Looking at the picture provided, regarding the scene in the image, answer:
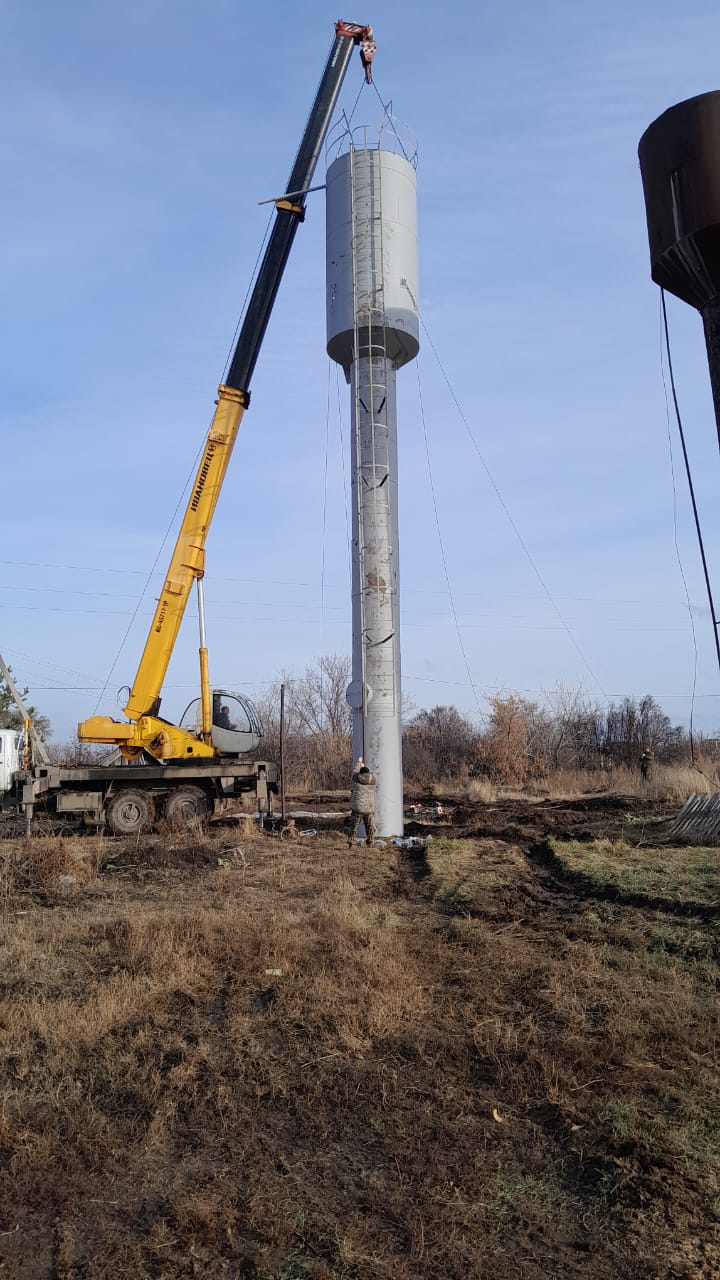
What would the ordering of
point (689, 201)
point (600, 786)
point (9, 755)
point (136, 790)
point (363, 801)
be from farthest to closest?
1. point (600, 786)
2. point (9, 755)
3. point (136, 790)
4. point (363, 801)
5. point (689, 201)

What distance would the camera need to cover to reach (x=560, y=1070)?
516cm

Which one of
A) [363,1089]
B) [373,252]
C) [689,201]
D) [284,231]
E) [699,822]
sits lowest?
[363,1089]


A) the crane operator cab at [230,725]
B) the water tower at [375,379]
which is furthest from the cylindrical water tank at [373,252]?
the crane operator cab at [230,725]

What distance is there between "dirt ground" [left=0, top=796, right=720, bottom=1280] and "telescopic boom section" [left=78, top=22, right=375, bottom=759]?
775 centimetres

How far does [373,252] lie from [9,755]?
43.2 feet

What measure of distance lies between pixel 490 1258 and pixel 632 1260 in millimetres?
549

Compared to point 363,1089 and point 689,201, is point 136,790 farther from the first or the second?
point 689,201

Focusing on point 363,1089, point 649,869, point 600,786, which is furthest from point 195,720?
point 600,786

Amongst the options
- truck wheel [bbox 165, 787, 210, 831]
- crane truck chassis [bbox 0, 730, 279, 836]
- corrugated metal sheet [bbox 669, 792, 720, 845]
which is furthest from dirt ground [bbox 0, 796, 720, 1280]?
truck wheel [bbox 165, 787, 210, 831]

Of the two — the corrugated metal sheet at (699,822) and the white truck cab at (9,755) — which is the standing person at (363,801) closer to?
the corrugated metal sheet at (699,822)

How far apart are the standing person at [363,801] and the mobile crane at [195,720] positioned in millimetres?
2851

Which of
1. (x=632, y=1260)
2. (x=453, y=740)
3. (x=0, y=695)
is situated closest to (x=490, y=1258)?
(x=632, y=1260)

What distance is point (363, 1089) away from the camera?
512 centimetres

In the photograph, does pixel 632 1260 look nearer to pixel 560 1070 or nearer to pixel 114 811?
pixel 560 1070
